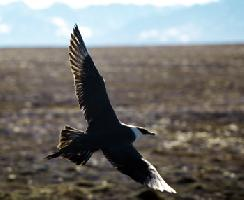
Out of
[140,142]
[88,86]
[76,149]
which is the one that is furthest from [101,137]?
[140,142]

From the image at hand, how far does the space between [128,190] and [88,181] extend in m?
2.26

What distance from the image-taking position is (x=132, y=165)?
830 centimetres

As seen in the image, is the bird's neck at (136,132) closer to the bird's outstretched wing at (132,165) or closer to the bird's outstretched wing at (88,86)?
the bird's outstretched wing at (132,165)

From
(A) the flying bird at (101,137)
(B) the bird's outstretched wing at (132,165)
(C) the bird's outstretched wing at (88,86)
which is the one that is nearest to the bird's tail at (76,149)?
(A) the flying bird at (101,137)

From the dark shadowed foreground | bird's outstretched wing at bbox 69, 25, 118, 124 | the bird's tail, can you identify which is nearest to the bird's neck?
bird's outstretched wing at bbox 69, 25, 118, 124

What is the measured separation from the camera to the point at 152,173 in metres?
8.35

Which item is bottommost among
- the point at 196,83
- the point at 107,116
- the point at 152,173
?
the point at 196,83

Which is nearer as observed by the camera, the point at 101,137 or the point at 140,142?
the point at 101,137

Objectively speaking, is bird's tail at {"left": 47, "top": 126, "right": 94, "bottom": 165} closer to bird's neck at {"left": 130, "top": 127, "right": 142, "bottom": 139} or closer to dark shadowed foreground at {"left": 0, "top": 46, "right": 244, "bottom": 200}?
bird's neck at {"left": 130, "top": 127, "right": 142, "bottom": 139}

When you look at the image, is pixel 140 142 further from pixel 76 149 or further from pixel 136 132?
pixel 76 149

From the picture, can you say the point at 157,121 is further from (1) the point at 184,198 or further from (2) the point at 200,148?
(1) the point at 184,198

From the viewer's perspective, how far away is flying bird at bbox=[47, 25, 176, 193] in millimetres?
7867

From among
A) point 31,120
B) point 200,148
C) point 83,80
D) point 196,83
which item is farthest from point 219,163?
point 196,83

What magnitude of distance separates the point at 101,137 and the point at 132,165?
63cm
